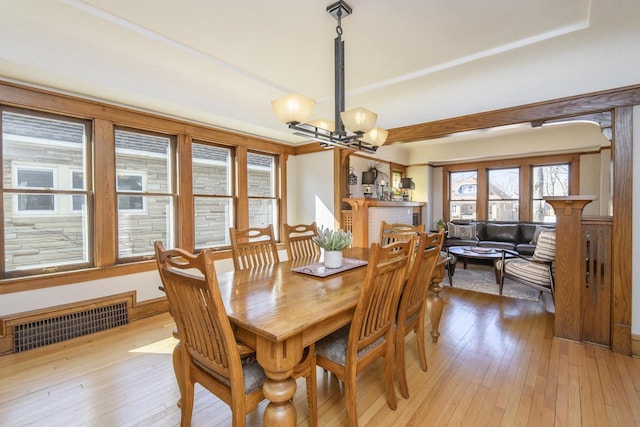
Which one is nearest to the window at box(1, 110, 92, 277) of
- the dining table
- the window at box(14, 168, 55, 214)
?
the window at box(14, 168, 55, 214)

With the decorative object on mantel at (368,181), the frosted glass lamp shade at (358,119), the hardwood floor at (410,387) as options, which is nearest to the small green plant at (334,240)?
the frosted glass lamp shade at (358,119)

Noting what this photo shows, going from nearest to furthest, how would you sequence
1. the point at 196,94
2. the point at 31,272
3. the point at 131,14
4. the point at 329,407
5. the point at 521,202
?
the point at 329,407
the point at 131,14
the point at 31,272
the point at 196,94
the point at 521,202

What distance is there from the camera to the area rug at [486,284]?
4.14m

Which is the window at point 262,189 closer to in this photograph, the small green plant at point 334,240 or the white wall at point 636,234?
the small green plant at point 334,240

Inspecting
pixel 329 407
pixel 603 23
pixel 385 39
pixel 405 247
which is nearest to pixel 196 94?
pixel 385 39

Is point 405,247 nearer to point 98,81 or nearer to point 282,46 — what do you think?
point 282,46

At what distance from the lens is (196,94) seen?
3.21m

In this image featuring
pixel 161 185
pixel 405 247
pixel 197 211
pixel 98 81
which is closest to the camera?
pixel 405 247

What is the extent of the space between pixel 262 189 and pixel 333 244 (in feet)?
9.50

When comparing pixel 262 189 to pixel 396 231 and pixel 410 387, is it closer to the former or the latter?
pixel 396 231

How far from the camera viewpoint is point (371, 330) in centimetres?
170

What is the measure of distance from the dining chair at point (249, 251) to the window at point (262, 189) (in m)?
1.88

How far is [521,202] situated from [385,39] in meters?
5.74

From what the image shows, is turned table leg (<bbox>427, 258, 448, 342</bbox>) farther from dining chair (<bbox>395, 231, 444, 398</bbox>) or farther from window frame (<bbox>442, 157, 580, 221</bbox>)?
window frame (<bbox>442, 157, 580, 221</bbox>)
